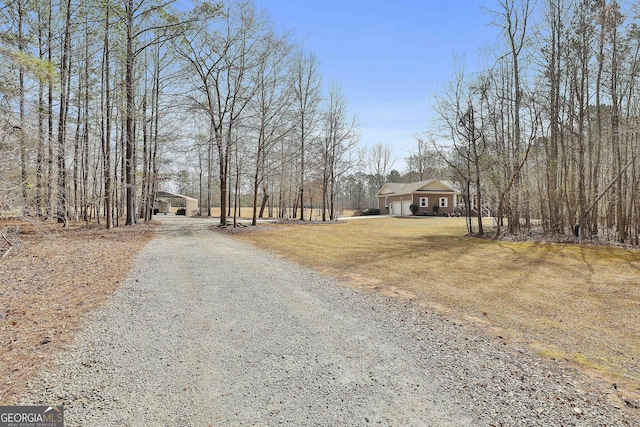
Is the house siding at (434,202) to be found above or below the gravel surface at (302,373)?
above

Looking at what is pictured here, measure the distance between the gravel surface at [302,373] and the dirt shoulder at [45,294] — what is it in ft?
0.66

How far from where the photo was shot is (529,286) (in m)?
5.91

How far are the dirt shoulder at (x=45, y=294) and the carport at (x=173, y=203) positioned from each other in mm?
28457

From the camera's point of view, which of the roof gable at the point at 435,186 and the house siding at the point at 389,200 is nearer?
the roof gable at the point at 435,186

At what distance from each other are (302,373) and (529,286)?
5150 millimetres

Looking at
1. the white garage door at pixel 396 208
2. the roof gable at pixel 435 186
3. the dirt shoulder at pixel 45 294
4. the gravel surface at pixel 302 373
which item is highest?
the roof gable at pixel 435 186

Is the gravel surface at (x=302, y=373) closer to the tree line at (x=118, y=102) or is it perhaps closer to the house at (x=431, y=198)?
the tree line at (x=118, y=102)

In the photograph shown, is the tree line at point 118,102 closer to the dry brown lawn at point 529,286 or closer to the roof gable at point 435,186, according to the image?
the dry brown lawn at point 529,286

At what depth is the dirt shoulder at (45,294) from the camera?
2.83 meters

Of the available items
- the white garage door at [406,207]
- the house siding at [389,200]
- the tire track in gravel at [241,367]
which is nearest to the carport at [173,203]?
the house siding at [389,200]

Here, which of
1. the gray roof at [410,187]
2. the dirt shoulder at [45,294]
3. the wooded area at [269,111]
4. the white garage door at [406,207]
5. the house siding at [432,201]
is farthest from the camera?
the white garage door at [406,207]

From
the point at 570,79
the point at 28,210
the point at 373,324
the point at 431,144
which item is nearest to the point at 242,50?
the point at 431,144

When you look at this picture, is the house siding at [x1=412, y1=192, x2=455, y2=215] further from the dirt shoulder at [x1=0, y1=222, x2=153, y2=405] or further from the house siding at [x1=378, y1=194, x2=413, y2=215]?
the dirt shoulder at [x1=0, y1=222, x2=153, y2=405]

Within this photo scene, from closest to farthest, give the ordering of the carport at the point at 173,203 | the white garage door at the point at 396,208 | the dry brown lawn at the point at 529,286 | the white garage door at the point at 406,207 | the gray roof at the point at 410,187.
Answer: the dry brown lawn at the point at 529,286, the gray roof at the point at 410,187, the white garage door at the point at 406,207, the white garage door at the point at 396,208, the carport at the point at 173,203
